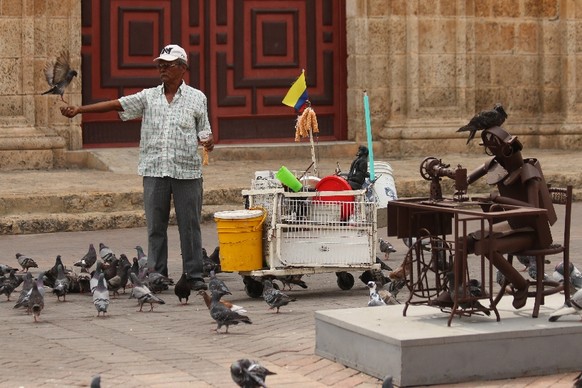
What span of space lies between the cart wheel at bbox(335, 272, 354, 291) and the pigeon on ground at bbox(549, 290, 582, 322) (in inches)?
143

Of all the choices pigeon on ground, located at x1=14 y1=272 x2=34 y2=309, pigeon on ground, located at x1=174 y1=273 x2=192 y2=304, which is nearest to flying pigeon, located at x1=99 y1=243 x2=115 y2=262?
pigeon on ground, located at x1=174 y1=273 x2=192 y2=304

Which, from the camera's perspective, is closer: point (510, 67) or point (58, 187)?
point (58, 187)

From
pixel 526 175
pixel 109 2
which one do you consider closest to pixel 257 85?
pixel 109 2

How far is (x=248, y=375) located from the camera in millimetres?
7469

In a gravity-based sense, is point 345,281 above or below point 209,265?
below

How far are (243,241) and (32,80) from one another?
7348 mm

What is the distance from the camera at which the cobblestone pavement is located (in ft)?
27.4

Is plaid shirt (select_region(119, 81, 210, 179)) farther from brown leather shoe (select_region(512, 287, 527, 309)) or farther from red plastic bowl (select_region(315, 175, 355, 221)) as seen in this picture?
brown leather shoe (select_region(512, 287, 527, 309))

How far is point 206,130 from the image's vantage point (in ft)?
40.2

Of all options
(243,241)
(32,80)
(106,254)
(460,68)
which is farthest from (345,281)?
(460,68)

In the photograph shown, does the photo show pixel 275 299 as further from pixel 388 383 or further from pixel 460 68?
pixel 460 68

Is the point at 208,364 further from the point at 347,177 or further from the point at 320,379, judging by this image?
the point at 347,177

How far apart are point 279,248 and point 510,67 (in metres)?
10.2

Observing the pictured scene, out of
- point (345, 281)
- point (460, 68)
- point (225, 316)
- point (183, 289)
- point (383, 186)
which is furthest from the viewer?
point (460, 68)
